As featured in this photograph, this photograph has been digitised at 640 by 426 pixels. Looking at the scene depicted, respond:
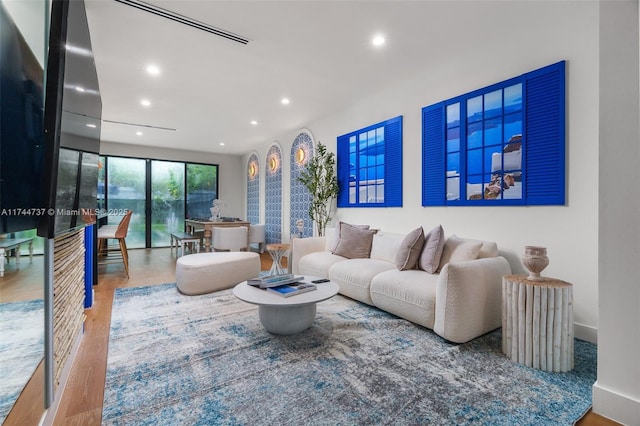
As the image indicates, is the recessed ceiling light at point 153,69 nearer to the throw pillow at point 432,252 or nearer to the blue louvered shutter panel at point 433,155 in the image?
the blue louvered shutter panel at point 433,155

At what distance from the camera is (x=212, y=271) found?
349 cm

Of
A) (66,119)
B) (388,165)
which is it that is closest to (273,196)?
(388,165)

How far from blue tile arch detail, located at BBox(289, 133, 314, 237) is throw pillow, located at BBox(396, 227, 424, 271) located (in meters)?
2.66

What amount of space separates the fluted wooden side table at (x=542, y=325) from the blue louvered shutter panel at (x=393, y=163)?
200 cm

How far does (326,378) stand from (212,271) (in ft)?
7.19

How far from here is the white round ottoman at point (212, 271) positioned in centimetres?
339

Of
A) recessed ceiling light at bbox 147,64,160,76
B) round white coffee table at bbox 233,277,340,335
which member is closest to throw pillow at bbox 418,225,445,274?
round white coffee table at bbox 233,277,340,335

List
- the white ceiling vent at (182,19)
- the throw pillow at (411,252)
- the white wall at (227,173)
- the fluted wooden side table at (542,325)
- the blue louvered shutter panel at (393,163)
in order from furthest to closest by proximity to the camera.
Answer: the white wall at (227,173) → the blue louvered shutter panel at (393,163) → the throw pillow at (411,252) → the white ceiling vent at (182,19) → the fluted wooden side table at (542,325)

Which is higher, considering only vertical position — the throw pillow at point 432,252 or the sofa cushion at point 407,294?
the throw pillow at point 432,252

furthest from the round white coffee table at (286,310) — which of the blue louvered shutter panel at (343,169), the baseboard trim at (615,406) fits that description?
the blue louvered shutter panel at (343,169)

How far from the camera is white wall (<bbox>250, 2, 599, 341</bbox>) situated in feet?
7.41

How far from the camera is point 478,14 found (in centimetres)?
242

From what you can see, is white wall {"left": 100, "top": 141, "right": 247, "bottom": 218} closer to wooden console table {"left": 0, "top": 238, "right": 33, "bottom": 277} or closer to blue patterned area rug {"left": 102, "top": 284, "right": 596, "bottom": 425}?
blue patterned area rug {"left": 102, "top": 284, "right": 596, "bottom": 425}

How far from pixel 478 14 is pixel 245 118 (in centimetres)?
393
